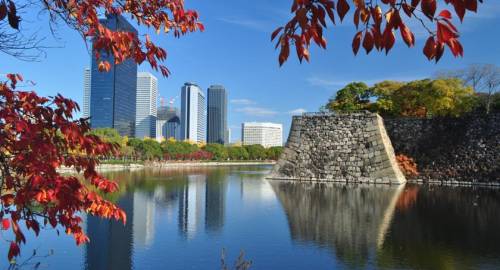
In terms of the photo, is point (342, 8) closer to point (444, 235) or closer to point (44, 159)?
point (44, 159)

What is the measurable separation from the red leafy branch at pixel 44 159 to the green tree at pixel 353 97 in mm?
41476

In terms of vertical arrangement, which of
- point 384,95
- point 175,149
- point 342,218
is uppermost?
point 384,95

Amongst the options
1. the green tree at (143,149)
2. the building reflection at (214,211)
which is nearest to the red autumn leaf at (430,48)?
the building reflection at (214,211)

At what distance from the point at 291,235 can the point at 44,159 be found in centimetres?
1157

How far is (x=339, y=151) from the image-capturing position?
1374 inches

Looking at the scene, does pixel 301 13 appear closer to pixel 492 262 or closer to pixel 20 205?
pixel 20 205

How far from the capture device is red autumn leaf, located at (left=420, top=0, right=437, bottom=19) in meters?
1.83

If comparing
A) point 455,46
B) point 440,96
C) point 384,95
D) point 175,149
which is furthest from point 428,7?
point 175,149

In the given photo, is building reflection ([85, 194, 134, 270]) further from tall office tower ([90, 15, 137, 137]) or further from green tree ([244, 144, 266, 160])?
green tree ([244, 144, 266, 160])

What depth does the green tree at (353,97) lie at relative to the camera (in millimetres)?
43781

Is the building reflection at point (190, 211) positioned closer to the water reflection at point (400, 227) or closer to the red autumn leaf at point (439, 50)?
the water reflection at point (400, 227)

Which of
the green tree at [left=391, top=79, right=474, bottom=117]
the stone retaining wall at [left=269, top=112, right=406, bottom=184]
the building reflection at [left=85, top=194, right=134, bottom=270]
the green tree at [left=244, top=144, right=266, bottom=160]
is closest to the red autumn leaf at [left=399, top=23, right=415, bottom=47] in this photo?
the building reflection at [left=85, top=194, right=134, bottom=270]

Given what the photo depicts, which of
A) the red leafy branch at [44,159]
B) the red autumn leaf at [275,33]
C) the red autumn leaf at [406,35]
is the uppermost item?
the red autumn leaf at [275,33]

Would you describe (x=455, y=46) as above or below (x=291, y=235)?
above
